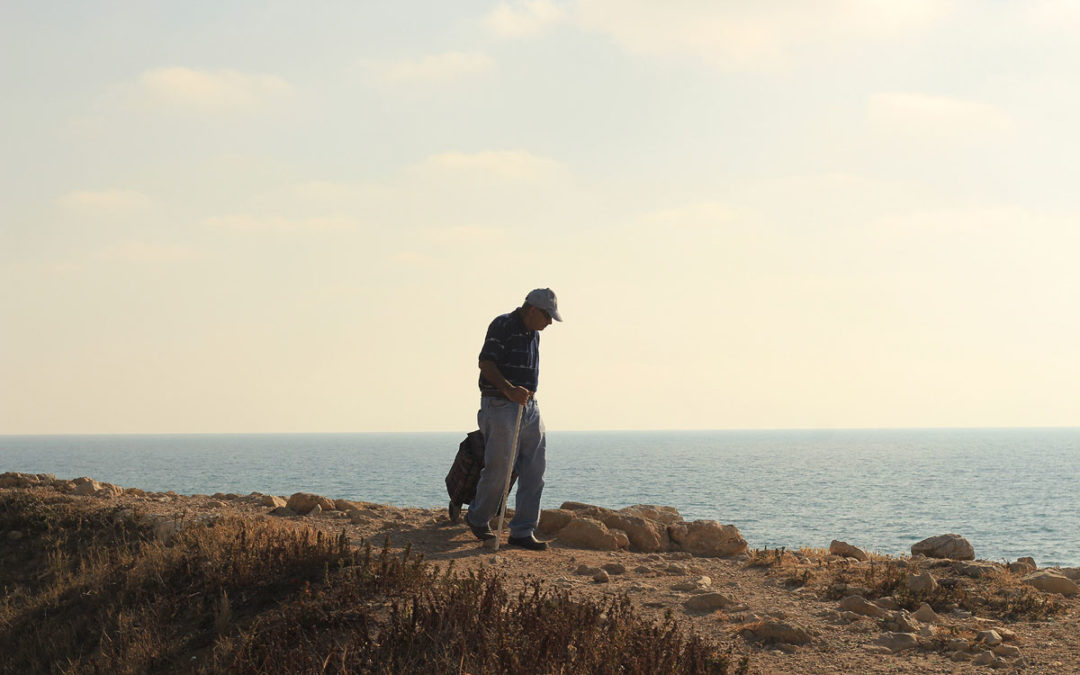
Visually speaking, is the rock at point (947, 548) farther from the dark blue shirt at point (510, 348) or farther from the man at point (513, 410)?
the dark blue shirt at point (510, 348)

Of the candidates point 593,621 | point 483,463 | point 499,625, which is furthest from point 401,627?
point 483,463

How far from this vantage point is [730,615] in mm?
7285

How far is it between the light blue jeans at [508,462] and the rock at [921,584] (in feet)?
11.6

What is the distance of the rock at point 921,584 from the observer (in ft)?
26.8

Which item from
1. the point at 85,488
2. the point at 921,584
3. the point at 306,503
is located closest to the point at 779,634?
the point at 921,584

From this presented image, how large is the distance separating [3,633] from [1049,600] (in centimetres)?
960

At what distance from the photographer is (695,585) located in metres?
8.16

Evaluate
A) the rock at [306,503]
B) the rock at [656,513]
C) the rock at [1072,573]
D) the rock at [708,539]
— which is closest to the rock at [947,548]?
the rock at [1072,573]

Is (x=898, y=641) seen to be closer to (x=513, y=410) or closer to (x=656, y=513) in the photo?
(x=513, y=410)

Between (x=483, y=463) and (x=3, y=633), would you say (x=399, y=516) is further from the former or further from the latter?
(x=3, y=633)

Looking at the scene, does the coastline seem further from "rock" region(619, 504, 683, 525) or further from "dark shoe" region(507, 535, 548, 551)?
"rock" region(619, 504, 683, 525)

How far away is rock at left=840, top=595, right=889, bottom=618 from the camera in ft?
Answer: 24.4

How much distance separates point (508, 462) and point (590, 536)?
1734mm

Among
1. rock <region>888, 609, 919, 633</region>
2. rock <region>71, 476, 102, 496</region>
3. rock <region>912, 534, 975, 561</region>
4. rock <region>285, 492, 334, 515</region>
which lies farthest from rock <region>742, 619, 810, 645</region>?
rock <region>71, 476, 102, 496</region>
